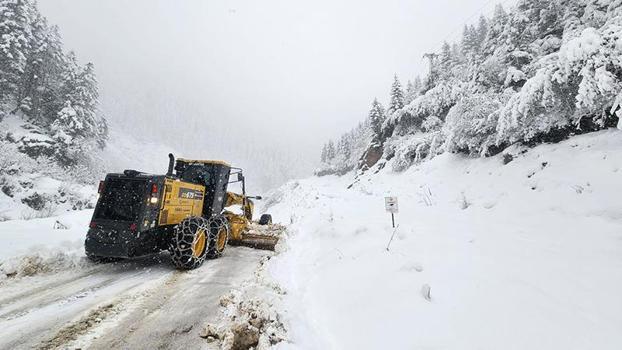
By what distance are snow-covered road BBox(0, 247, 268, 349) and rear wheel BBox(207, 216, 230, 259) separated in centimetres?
121

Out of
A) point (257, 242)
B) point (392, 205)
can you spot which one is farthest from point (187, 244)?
point (392, 205)

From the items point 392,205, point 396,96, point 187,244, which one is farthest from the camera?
point 396,96

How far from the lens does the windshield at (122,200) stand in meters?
7.36

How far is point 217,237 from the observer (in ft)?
29.7

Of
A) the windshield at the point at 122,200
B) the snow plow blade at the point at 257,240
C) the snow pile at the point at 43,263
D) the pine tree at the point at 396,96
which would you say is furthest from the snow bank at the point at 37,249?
the pine tree at the point at 396,96

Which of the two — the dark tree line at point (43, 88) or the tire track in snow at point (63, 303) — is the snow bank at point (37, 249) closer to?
the tire track in snow at point (63, 303)

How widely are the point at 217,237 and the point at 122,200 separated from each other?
8.54ft

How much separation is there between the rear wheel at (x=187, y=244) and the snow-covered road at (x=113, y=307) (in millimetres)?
275

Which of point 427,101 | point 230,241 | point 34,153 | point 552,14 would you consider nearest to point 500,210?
point 230,241

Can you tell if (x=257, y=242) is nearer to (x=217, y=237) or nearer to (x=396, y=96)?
(x=217, y=237)

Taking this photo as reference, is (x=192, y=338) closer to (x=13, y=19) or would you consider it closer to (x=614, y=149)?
(x=614, y=149)

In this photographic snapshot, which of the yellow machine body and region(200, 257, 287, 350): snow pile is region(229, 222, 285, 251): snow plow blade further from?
region(200, 257, 287, 350): snow pile

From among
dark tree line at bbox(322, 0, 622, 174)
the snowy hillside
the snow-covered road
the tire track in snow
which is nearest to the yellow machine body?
the snow-covered road

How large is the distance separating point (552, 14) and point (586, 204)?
22668 mm
